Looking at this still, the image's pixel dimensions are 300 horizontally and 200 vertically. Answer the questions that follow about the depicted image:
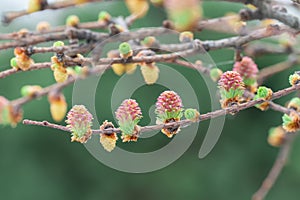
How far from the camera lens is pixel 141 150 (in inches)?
116

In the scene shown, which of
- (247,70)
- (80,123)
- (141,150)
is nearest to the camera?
(80,123)

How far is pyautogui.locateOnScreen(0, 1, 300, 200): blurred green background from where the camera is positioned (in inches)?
116

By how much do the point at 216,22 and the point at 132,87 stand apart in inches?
63.5

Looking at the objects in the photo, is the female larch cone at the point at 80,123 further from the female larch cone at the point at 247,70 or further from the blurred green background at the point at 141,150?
the blurred green background at the point at 141,150

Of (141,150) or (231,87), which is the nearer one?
(231,87)

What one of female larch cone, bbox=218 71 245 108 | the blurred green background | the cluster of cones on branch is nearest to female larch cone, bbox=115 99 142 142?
the cluster of cones on branch

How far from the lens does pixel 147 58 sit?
71 centimetres

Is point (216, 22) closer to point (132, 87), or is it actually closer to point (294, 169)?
point (132, 87)

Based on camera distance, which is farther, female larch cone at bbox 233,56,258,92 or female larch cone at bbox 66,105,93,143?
female larch cone at bbox 233,56,258,92

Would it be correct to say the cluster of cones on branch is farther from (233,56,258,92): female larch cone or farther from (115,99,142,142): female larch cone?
(233,56,258,92): female larch cone

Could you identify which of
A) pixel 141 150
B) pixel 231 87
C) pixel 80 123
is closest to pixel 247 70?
pixel 231 87

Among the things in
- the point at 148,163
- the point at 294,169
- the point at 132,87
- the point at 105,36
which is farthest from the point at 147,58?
the point at 294,169

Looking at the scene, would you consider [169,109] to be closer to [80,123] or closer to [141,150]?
[80,123]

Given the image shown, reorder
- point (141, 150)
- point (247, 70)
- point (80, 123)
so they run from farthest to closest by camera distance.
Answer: point (141, 150) → point (247, 70) → point (80, 123)
